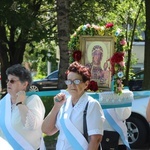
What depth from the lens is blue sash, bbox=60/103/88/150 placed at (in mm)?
4215

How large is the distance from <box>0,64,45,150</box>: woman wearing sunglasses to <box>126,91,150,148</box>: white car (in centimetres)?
411

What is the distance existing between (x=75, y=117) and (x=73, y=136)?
0.19 metres

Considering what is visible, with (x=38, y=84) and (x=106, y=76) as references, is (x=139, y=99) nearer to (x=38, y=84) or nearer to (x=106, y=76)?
(x=106, y=76)

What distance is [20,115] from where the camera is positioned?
4613 millimetres

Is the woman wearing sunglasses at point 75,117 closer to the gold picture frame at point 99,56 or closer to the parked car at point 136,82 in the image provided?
the gold picture frame at point 99,56

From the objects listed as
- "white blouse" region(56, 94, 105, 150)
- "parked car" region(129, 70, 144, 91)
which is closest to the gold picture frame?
"white blouse" region(56, 94, 105, 150)

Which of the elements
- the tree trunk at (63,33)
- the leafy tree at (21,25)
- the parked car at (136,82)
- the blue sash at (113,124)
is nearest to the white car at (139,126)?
the tree trunk at (63,33)

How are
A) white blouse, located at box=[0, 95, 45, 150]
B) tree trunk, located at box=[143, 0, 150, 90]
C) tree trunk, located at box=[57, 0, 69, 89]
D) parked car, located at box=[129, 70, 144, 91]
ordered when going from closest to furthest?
white blouse, located at box=[0, 95, 45, 150] < tree trunk, located at box=[57, 0, 69, 89] < tree trunk, located at box=[143, 0, 150, 90] < parked car, located at box=[129, 70, 144, 91]

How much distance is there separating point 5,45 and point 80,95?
12923 mm

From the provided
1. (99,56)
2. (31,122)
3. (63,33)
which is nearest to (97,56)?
(99,56)

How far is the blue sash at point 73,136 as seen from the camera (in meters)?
4.21

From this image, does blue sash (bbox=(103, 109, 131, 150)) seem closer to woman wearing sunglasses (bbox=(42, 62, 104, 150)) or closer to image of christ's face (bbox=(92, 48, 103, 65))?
image of christ's face (bbox=(92, 48, 103, 65))

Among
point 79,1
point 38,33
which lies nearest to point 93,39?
point 38,33

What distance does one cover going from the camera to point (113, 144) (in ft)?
18.0
